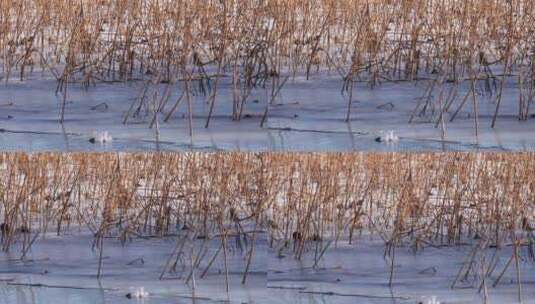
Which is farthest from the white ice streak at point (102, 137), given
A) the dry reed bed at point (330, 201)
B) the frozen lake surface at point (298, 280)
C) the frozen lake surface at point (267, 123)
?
the frozen lake surface at point (298, 280)

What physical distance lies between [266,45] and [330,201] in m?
0.54

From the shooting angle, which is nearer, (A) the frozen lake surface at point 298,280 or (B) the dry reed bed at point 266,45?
(B) the dry reed bed at point 266,45

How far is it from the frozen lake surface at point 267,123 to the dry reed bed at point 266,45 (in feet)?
0.09

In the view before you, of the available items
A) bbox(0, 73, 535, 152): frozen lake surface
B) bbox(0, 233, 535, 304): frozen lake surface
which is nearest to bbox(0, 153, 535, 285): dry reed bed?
bbox(0, 233, 535, 304): frozen lake surface

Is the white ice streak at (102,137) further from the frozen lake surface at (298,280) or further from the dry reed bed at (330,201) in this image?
the frozen lake surface at (298,280)

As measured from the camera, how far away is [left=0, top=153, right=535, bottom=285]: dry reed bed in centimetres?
343

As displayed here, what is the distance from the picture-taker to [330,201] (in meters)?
3.47

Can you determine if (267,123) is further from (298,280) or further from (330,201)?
(298,280)

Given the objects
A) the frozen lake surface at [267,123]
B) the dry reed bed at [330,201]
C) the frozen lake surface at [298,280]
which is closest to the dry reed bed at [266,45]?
the frozen lake surface at [267,123]

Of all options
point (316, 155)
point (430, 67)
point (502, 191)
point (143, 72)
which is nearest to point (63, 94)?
point (143, 72)

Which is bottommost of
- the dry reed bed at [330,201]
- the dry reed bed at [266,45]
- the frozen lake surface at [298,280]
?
the frozen lake surface at [298,280]

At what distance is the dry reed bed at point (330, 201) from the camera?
11.3ft

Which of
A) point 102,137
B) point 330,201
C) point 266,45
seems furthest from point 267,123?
point 102,137

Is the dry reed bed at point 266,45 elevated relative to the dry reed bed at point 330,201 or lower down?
elevated
